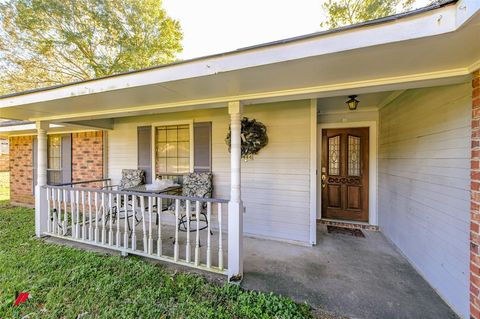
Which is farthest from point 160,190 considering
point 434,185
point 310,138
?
point 434,185

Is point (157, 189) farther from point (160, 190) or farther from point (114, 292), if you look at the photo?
point (114, 292)

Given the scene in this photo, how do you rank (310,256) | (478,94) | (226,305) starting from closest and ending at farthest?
(478,94)
(226,305)
(310,256)

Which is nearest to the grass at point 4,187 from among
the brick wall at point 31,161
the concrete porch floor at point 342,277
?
the brick wall at point 31,161

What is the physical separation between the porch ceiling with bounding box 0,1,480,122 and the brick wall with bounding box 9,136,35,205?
15.9 feet

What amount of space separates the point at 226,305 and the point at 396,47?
8.71 ft

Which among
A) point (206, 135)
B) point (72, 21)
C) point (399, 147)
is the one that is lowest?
point (399, 147)

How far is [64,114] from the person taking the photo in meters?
3.54

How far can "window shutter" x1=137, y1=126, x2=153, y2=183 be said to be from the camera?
467cm

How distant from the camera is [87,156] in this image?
17.4ft

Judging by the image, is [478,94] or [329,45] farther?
[478,94]

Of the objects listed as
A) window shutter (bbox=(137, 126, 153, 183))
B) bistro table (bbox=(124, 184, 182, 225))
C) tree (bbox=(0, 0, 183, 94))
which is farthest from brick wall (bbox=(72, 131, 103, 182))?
tree (bbox=(0, 0, 183, 94))

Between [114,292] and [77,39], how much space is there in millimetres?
8959

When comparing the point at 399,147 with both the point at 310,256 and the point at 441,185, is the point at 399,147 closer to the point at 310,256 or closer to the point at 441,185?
the point at 441,185

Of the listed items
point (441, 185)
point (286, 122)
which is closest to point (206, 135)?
point (286, 122)
